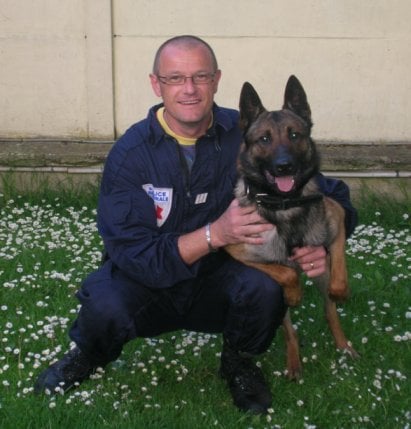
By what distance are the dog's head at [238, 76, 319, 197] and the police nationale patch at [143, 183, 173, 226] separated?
36 centimetres

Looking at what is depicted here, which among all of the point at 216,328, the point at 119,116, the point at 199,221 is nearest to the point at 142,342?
the point at 216,328

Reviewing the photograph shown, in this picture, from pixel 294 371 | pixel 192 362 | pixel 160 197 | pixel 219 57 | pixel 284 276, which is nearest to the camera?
pixel 284 276

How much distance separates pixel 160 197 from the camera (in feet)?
12.5

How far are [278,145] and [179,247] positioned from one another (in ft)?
2.07

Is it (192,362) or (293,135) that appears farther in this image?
(192,362)

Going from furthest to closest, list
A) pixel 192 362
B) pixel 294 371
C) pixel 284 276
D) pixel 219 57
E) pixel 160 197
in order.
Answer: pixel 219 57 < pixel 192 362 < pixel 294 371 < pixel 160 197 < pixel 284 276

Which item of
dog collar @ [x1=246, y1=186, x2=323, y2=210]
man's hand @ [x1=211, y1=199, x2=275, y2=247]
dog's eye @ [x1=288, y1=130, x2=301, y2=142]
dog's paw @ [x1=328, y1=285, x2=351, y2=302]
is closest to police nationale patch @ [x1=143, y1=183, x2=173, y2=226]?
man's hand @ [x1=211, y1=199, x2=275, y2=247]

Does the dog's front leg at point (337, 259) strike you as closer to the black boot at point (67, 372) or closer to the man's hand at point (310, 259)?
the man's hand at point (310, 259)

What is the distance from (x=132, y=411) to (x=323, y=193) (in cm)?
139

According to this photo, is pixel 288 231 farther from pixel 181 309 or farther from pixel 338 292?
pixel 181 309

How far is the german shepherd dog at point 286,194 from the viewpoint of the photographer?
371cm

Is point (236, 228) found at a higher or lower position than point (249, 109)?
lower

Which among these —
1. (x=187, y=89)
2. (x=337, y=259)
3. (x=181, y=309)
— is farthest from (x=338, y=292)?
(x=187, y=89)

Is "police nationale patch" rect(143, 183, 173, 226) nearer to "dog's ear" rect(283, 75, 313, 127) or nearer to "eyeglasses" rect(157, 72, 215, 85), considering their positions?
"eyeglasses" rect(157, 72, 215, 85)
